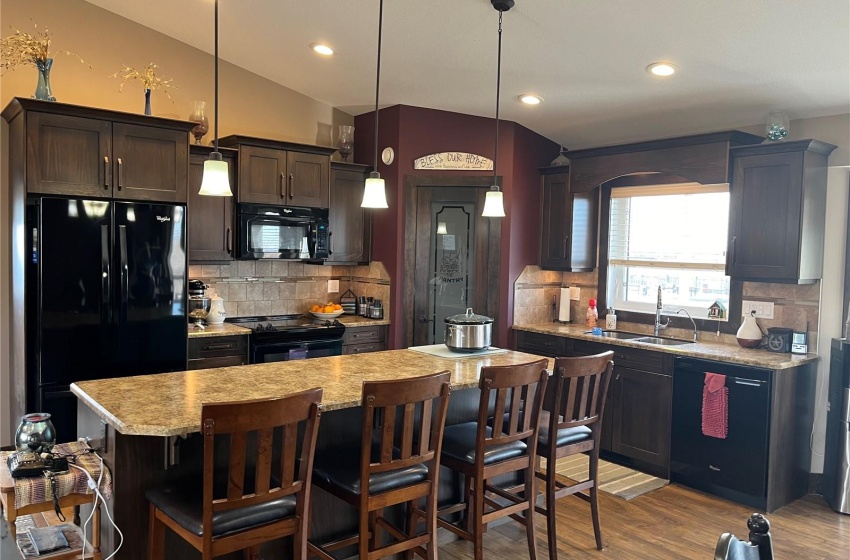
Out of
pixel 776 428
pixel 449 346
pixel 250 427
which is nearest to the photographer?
pixel 250 427

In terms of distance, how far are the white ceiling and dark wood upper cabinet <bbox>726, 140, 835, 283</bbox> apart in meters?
0.35

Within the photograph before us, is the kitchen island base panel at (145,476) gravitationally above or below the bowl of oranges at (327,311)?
below

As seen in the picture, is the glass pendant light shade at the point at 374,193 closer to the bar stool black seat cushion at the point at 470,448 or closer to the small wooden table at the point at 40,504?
the bar stool black seat cushion at the point at 470,448

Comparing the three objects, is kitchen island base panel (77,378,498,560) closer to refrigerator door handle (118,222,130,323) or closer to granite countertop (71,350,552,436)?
granite countertop (71,350,552,436)

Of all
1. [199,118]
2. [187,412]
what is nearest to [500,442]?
[187,412]

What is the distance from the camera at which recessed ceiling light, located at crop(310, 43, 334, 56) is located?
4.52m

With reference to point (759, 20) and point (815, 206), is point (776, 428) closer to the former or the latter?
point (815, 206)

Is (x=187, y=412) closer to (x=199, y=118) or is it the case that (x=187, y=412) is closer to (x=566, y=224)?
(x=199, y=118)

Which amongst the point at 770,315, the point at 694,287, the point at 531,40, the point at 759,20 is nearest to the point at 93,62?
the point at 531,40

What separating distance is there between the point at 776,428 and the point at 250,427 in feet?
11.0

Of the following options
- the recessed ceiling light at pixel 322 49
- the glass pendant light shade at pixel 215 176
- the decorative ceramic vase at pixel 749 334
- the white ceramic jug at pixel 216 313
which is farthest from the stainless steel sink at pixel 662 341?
the glass pendant light shade at pixel 215 176

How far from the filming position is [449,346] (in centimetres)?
370

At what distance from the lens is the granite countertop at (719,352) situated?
402cm

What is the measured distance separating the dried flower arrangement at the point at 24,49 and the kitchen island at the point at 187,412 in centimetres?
239
